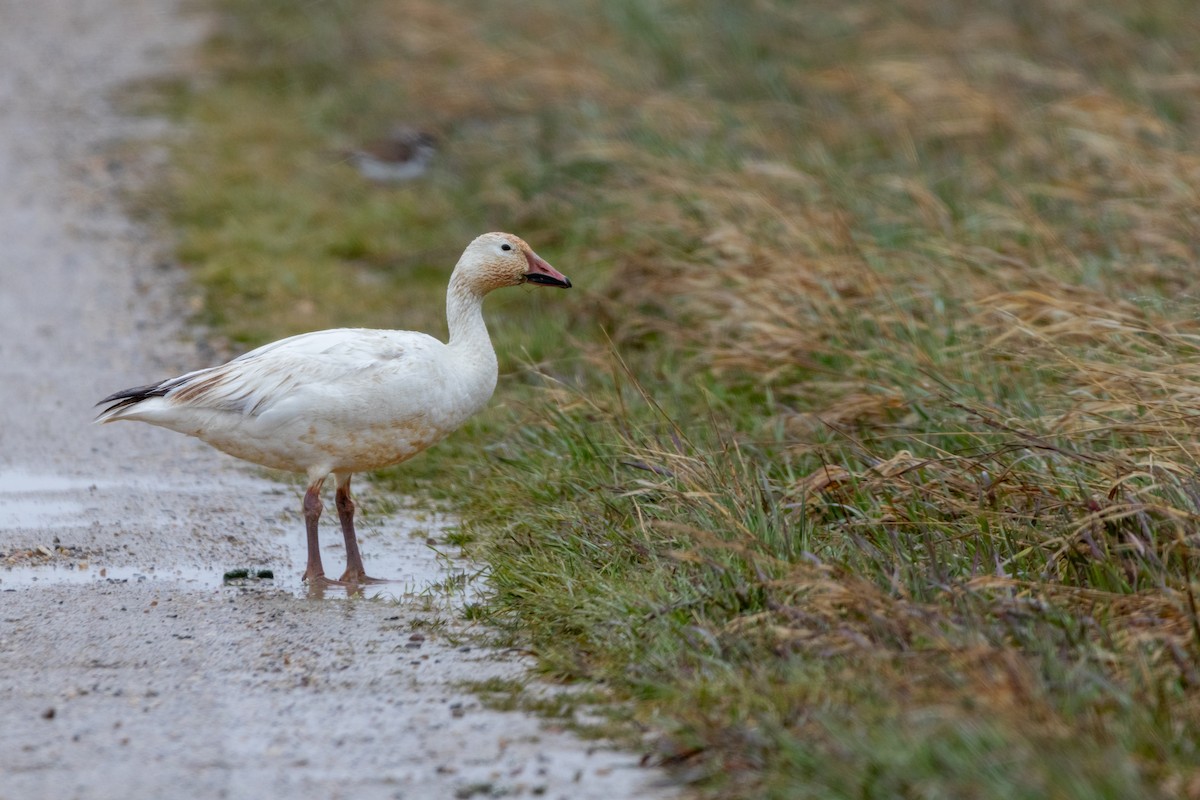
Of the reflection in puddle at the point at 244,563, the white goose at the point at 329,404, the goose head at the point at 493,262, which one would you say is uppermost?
the goose head at the point at 493,262

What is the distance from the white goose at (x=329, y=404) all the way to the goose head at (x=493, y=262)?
0.37m

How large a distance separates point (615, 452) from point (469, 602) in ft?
3.51

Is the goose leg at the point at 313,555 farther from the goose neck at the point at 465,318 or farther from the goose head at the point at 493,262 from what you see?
the goose head at the point at 493,262

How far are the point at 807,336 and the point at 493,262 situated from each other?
1613mm

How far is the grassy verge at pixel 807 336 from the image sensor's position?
4.14 m

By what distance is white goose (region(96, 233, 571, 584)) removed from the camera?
18.6 ft

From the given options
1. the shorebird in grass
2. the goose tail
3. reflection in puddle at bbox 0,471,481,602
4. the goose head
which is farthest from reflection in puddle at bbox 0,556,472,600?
the shorebird in grass

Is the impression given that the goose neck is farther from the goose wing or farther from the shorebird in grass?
the shorebird in grass

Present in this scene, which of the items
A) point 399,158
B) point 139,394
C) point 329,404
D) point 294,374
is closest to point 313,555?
point 329,404

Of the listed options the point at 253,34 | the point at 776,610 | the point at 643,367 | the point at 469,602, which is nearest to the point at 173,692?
the point at 469,602

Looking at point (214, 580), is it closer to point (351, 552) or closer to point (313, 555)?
point (313, 555)

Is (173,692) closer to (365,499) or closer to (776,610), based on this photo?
(776,610)

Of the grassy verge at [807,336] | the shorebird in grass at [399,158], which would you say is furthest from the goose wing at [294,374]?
the shorebird in grass at [399,158]

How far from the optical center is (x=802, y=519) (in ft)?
16.5
